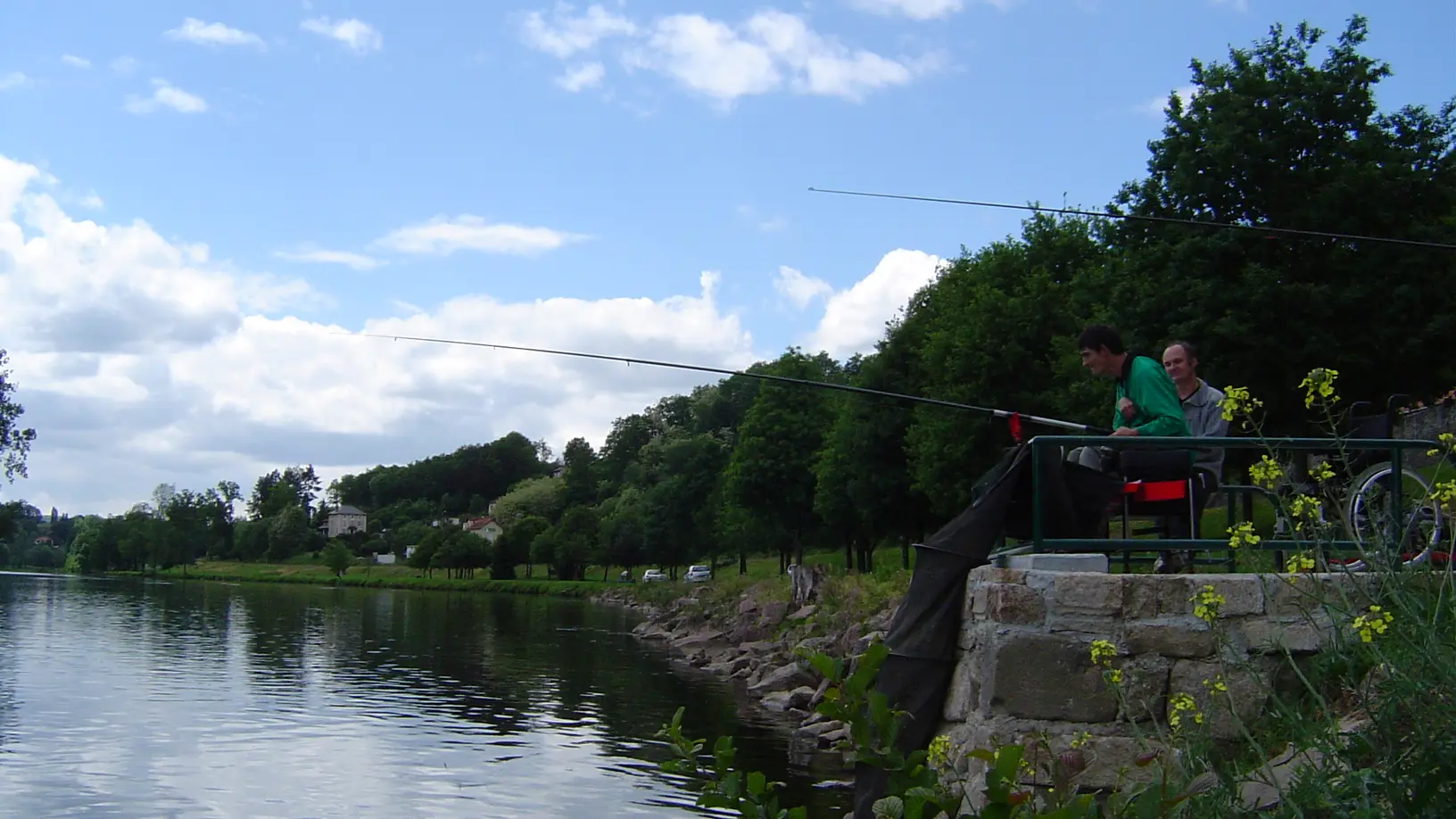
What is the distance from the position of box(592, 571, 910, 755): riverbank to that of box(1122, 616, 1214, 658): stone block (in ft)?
24.9

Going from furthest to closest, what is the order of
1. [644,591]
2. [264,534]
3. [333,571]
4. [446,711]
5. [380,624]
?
[264,534] < [333,571] < [644,591] < [380,624] < [446,711]

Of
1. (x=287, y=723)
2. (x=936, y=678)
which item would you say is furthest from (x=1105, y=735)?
(x=287, y=723)

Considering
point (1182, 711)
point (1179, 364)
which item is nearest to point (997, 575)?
point (1182, 711)

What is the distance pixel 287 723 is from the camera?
781 inches

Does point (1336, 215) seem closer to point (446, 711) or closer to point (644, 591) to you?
point (446, 711)

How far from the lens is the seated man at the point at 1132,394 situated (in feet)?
23.5

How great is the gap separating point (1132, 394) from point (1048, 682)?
1.95 metres

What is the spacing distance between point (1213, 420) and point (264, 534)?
454 feet

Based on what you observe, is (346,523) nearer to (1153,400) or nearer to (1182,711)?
(1153,400)

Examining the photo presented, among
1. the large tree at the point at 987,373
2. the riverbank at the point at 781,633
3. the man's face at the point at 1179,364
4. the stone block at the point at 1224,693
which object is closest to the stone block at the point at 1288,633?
the stone block at the point at 1224,693

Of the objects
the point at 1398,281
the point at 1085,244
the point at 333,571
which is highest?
the point at 1085,244

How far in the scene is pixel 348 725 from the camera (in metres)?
19.7

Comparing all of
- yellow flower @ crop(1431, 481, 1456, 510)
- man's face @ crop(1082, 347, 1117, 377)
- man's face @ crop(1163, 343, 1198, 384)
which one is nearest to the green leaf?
yellow flower @ crop(1431, 481, 1456, 510)

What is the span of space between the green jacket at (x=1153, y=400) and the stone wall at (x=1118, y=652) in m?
1.15
